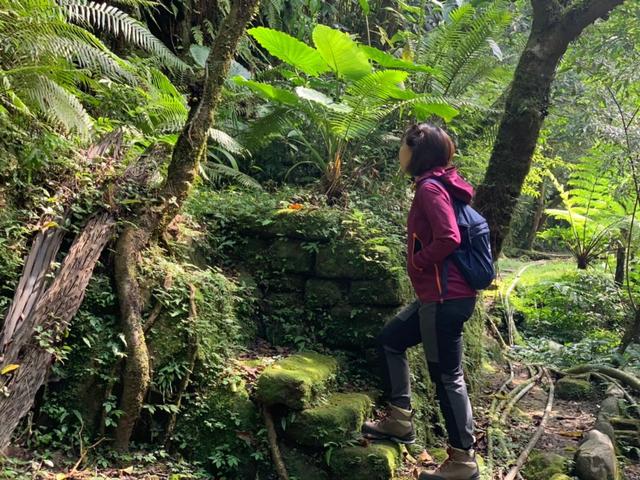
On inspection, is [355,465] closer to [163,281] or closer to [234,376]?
[234,376]

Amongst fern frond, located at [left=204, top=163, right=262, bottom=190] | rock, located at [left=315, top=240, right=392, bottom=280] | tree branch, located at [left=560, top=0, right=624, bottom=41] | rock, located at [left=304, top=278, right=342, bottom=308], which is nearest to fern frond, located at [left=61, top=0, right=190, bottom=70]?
fern frond, located at [left=204, top=163, right=262, bottom=190]

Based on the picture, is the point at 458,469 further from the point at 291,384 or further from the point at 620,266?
the point at 620,266

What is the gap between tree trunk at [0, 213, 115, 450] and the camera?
8.55 feet

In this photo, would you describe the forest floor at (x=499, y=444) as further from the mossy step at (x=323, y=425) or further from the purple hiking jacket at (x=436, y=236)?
the purple hiking jacket at (x=436, y=236)

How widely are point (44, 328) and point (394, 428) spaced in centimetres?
209

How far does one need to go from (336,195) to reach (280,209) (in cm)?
67

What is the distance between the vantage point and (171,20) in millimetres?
7297

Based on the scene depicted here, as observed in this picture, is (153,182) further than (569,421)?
No

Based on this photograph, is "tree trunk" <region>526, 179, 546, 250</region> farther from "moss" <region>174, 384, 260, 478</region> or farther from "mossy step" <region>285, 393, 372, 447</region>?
"moss" <region>174, 384, 260, 478</region>

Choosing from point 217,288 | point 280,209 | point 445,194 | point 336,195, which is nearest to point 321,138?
point 336,195

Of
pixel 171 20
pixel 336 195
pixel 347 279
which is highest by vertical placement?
pixel 171 20

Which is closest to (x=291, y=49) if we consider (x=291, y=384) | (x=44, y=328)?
(x=291, y=384)

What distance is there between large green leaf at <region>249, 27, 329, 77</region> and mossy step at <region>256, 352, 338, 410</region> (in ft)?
9.50

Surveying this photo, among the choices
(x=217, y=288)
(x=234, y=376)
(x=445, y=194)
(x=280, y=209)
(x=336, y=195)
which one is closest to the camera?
(x=445, y=194)
